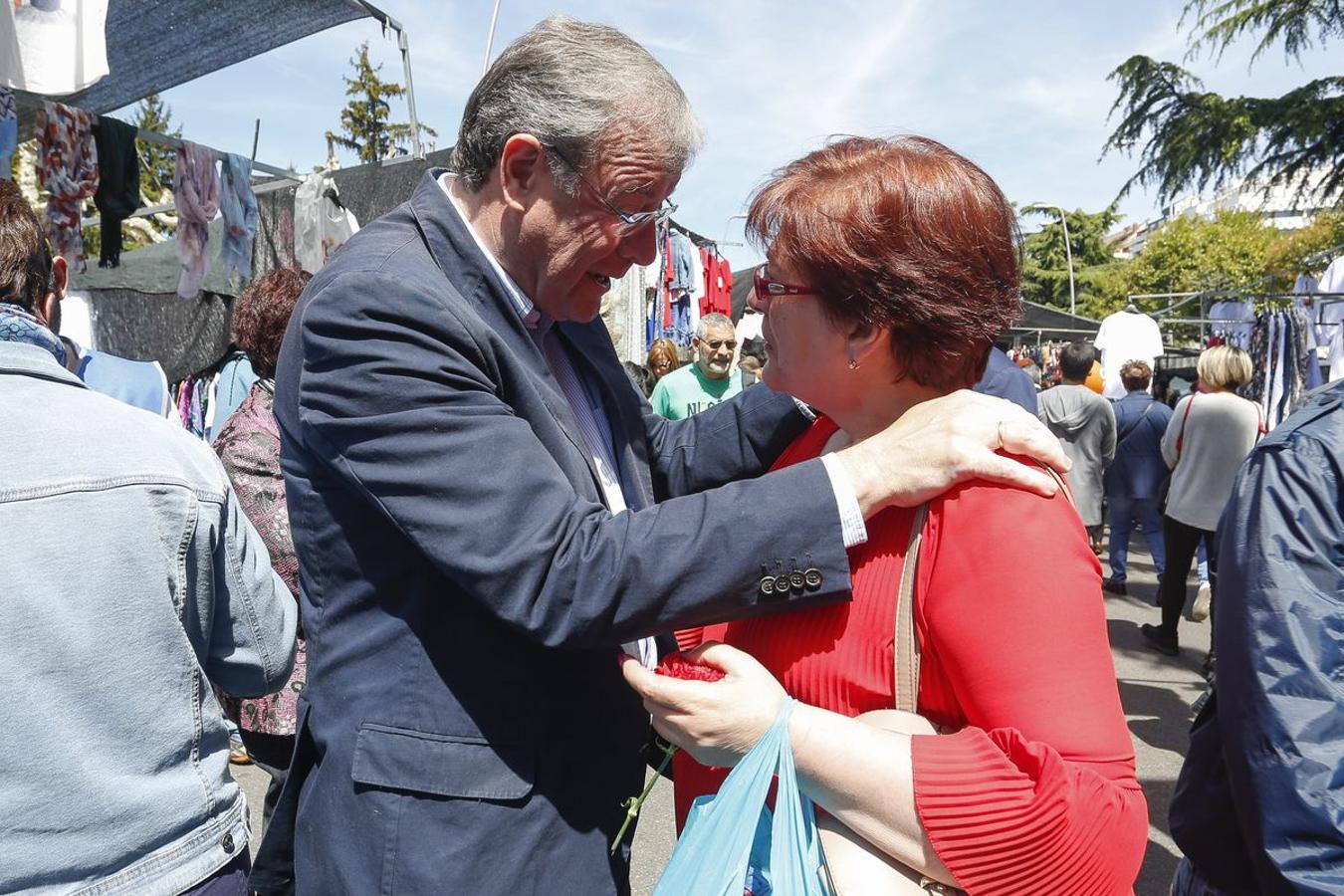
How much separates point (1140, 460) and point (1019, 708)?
24.8 feet

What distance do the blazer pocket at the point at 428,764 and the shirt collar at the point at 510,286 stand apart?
0.63 metres

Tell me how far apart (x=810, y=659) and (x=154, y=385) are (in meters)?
3.29

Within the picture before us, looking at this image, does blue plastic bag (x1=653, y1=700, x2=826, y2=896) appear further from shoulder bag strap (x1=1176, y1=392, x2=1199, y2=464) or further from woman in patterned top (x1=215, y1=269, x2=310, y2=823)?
shoulder bag strap (x1=1176, y1=392, x2=1199, y2=464)

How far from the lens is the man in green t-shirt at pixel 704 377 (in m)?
6.36

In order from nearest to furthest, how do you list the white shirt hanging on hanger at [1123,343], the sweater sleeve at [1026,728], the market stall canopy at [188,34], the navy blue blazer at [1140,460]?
the sweater sleeve at [1026,728]
the market stall canopy at [188,34]
the navy blue blazer at [1140,460]
the white shirt hanging on hanger at [1123,343]

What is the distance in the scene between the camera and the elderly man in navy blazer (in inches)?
43.6

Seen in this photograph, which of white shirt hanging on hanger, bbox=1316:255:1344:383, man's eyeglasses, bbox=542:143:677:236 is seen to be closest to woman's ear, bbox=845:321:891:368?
man's eyeglasses, bbox=542:143:677:236

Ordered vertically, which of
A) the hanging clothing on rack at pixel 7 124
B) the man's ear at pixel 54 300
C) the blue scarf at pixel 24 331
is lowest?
the blue scarf at pixel 24 331

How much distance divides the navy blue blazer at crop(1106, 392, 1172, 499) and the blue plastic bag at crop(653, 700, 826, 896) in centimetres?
742

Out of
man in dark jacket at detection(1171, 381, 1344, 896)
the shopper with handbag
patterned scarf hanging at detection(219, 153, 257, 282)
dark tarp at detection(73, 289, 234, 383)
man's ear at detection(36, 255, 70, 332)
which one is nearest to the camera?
man in dark jacket at detection(1171, 381, 1344, 896)

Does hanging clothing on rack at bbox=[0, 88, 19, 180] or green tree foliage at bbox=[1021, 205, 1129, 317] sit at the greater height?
green tree foliage at bbox=[1021, 205, 1129, 317]

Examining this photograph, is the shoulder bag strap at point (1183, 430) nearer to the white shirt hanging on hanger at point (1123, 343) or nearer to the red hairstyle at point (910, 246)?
the white shirt hanging on hanger at point (1123, 343)

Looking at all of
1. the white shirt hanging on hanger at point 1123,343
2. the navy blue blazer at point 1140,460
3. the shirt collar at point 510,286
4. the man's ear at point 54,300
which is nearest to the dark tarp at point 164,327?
the man's ear at point 54,300

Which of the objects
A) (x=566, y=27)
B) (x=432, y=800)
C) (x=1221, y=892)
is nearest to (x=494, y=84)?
(x=566, y=27)
